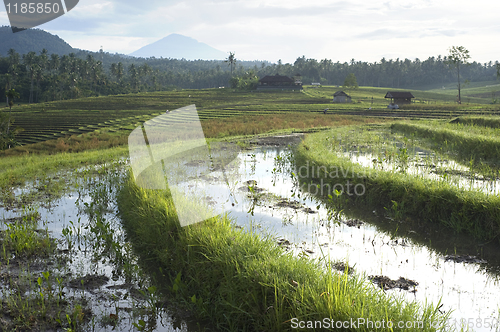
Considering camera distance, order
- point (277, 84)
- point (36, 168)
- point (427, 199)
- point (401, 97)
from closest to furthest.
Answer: point (427, 199) < point (36, 168) < point (401, 97) < point (277, 84)

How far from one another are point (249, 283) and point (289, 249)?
1.71 m

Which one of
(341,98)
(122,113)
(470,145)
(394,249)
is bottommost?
(394,249)

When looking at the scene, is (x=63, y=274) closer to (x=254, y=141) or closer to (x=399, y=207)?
(x=399, y=207)

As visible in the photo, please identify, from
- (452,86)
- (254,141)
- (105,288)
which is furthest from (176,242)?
(452,86)

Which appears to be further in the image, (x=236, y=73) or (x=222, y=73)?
(x=222, y=73)

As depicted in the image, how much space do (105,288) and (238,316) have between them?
6.14 feet

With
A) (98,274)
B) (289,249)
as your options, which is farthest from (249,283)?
(98,274)

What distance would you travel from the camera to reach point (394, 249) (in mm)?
5027

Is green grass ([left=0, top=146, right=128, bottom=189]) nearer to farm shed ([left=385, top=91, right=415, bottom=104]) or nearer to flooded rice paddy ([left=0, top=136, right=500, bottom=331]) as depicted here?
flooded rice paddy ([left=0, top=136, right=500, bottom=331])

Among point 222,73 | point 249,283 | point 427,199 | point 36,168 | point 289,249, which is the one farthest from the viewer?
point 222,73

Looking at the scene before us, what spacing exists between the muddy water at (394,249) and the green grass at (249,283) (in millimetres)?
365

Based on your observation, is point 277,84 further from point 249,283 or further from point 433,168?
point 249,283

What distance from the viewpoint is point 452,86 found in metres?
107

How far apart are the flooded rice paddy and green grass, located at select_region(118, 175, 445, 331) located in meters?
0.29
